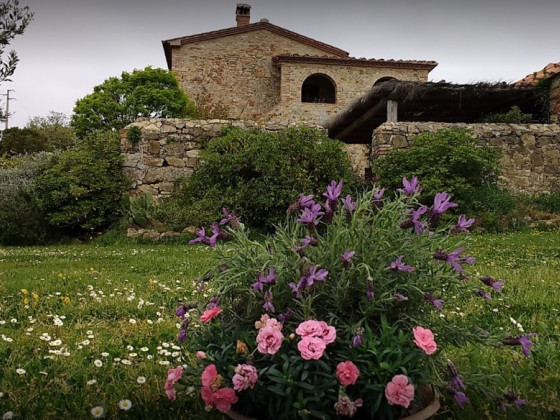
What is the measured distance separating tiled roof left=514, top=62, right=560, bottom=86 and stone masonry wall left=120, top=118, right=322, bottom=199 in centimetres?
600

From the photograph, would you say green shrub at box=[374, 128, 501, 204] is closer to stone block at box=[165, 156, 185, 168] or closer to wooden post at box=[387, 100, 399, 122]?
wooden post at box=[387, 100, 399, 122]

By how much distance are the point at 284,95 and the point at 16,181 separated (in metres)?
12.1

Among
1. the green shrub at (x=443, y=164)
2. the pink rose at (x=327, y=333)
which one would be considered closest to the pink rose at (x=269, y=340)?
the pink rose at (x=327, y=333)

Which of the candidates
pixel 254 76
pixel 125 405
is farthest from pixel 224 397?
pixel 254 76

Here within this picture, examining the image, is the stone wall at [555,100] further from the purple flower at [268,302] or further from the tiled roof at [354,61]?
the purple flower at [268,302]

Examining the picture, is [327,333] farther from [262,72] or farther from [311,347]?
[262,72]

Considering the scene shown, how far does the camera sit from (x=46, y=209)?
10.3 metres

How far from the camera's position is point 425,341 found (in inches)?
63.9

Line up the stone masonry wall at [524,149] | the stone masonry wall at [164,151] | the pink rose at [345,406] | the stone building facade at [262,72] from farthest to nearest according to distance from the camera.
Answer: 1. the stone building facade at [262,72]
2. the stone masonry wall at [524,149]
3. the stone masonry wall at [164,151]
4. the pink rose at [345,406]

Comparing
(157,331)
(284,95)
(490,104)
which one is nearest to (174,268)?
(157,331)

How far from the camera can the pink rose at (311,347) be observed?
1554 millimetres

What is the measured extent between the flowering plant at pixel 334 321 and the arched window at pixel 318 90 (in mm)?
21630

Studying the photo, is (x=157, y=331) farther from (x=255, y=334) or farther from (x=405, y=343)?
(x=405, y=343)

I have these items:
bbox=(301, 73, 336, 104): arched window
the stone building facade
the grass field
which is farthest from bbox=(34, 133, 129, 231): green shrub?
bbox=(301, 73, 336, 104): arched window
